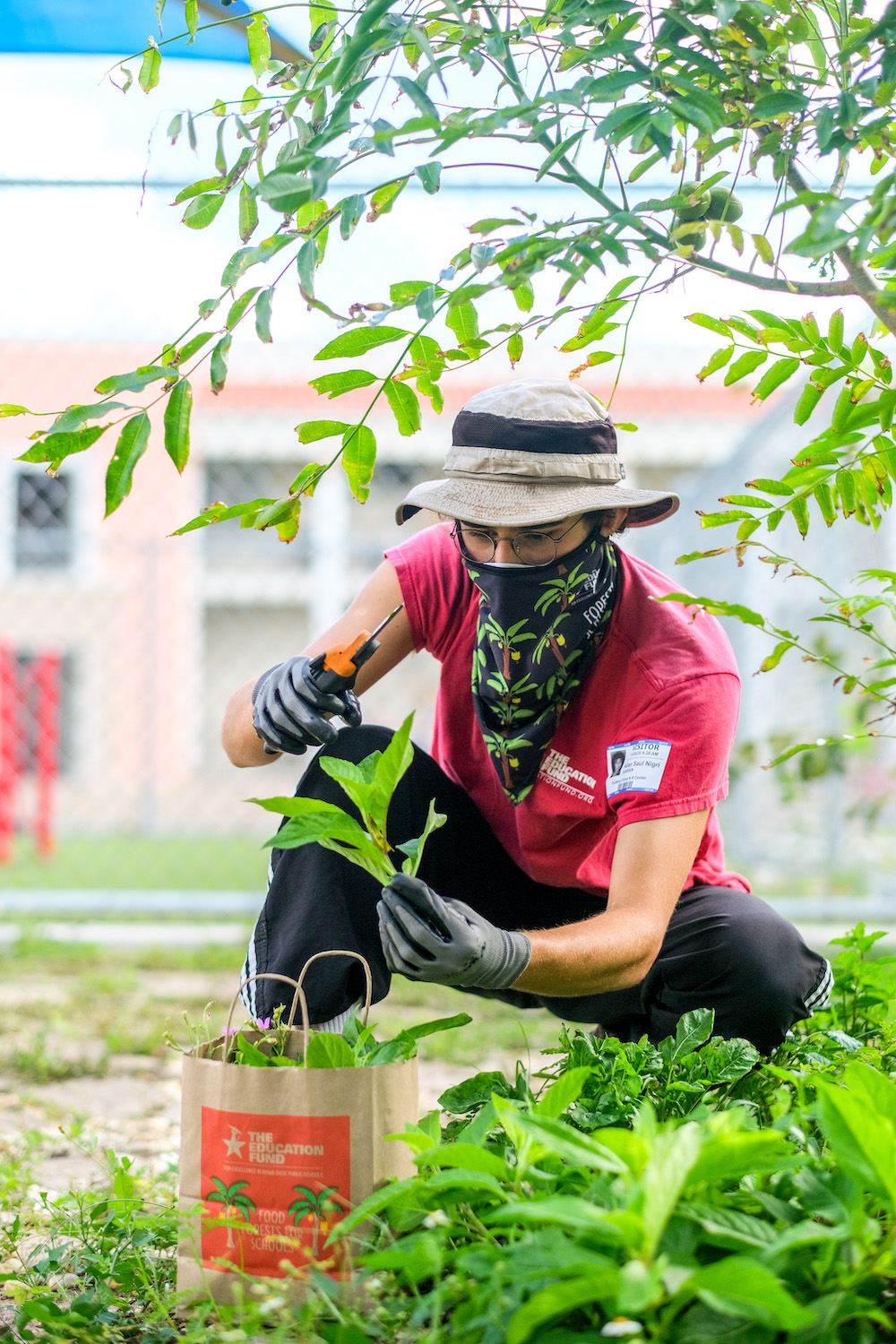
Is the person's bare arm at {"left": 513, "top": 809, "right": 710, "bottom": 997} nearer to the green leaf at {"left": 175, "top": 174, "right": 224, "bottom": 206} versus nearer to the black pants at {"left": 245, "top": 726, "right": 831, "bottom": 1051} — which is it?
the black pants at {"left": 245, "top": 726, "right": 831, "bottom": 1051}

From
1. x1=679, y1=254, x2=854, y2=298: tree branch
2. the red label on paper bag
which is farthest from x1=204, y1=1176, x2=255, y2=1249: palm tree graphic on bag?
x1=679, y1=254, x2=854, y2=298: tree branch

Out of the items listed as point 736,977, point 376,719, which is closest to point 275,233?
point 736,977

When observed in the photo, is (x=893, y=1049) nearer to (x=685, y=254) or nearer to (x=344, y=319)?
(x=685, y=254)

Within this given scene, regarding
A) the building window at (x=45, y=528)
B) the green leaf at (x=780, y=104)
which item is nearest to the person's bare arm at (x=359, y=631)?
the green leaf at (x=780, y=104)

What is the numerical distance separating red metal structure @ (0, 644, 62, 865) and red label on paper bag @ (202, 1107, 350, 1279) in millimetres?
4914

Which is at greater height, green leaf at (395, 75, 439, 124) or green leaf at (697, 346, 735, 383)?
green leaf at (395, 75, 439, 124)

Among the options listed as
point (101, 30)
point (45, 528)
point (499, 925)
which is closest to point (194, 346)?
point (499, 925)

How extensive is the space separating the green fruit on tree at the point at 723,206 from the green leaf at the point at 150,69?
66 centimetres

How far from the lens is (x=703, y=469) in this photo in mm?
5176

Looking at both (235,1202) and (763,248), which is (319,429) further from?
(235,1202)

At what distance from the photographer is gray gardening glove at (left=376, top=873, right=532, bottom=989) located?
1.16m

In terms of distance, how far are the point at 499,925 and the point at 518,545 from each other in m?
0.67

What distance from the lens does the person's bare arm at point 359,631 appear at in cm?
175

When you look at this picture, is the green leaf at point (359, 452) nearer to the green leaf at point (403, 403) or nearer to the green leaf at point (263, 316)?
the green leaf at point (403, 403)
